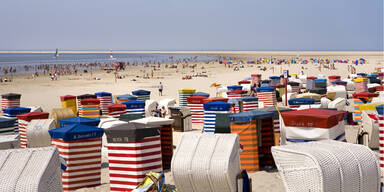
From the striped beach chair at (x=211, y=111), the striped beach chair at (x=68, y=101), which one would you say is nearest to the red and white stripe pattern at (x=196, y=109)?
the striped beach chair at (x=211, y=111)

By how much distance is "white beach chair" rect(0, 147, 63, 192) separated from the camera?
267 inches

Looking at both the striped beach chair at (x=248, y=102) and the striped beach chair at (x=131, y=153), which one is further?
the striped beach chair at (x=248, y=102)

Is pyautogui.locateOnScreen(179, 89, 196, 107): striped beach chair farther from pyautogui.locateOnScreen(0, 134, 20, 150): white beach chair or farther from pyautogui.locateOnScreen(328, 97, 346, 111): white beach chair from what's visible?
pyautogui.locateOnScreen(0, 134, 20, 150): white beach chair

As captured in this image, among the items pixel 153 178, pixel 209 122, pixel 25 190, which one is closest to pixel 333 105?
pixel 209 122

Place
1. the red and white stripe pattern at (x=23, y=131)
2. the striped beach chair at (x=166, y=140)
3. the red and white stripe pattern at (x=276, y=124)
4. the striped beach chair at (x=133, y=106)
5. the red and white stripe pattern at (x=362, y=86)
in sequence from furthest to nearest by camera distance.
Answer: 1. the red and white stripe pattern at (x=362, y=86)
2. the striped beach chair at (x=133, y=106)
3. the red and white stripe pattern at (x=23, y=131)
4. the red and white stripe pattern at (x=276, y=124)
5. the striped beach chair at (x=166, y=140)

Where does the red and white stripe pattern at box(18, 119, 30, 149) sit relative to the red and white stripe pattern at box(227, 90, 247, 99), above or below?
below

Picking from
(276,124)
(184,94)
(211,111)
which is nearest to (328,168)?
(276,124)

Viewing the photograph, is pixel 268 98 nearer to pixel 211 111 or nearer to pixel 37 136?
pixel 211 111

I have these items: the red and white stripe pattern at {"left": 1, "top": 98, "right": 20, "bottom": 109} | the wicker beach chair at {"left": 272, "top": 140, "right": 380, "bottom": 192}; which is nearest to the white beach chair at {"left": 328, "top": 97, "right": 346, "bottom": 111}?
the wicker beach chair at {"left": 272, "top": 140, "right": 380, "bottom": 192}

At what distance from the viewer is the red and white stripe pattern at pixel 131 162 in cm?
918

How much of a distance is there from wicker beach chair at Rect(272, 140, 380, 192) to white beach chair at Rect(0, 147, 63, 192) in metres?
3.68

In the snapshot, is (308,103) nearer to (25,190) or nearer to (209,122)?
(209,122)

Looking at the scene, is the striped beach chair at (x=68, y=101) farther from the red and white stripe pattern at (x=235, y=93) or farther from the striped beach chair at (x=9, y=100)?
the red and white stripe pattern at (x=235, y=93)

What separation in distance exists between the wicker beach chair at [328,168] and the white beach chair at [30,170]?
3.68m
